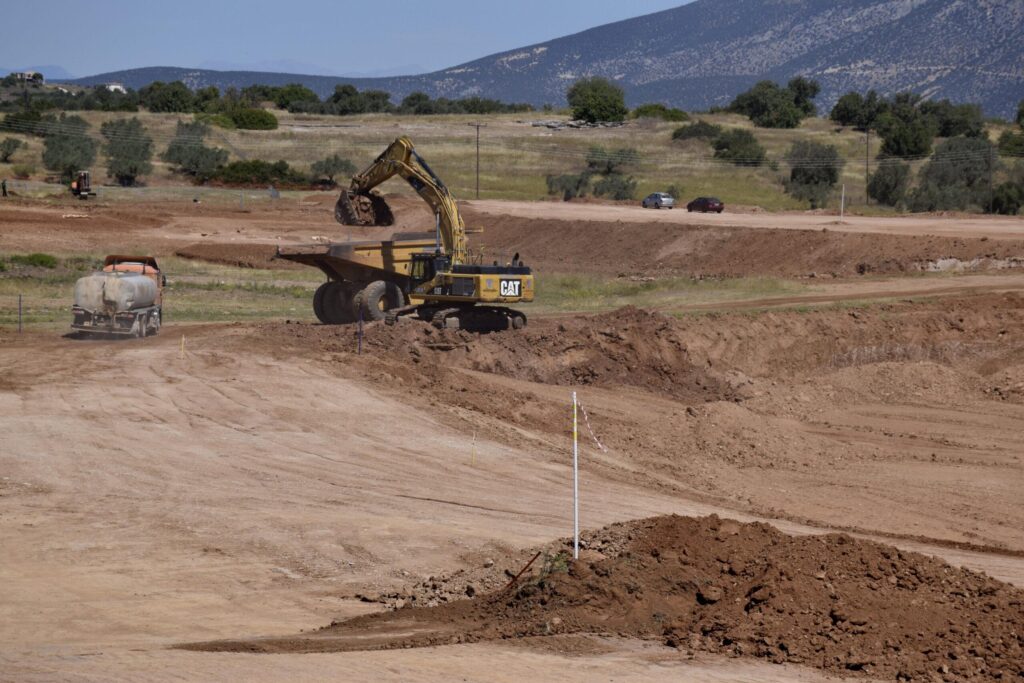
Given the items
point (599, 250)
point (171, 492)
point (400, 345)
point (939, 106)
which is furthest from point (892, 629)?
point (939, 106)

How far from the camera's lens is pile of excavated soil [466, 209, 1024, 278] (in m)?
45.2

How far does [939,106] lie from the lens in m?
114

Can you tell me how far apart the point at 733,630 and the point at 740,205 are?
65.0 meters

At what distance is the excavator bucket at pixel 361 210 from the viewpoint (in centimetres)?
2959

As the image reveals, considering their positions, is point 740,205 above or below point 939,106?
below

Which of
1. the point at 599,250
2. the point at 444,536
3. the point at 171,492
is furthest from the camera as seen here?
the point at 599,250

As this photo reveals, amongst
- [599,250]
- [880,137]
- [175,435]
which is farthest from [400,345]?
[880,137]

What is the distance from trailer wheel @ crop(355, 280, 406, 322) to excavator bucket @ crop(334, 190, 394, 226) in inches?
56.9

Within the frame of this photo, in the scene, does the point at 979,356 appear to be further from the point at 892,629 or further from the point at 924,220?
the point at 924,220

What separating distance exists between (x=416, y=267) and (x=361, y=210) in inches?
69.1

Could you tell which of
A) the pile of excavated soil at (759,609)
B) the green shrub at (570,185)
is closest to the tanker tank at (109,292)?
the pile of excavated soil at (759,609)

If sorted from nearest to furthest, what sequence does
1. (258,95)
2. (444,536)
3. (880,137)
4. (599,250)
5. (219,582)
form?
(219,582) < (444,536) < (599,250) < (880,137) < (258,95)

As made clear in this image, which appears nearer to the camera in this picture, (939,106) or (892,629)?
(892,629)

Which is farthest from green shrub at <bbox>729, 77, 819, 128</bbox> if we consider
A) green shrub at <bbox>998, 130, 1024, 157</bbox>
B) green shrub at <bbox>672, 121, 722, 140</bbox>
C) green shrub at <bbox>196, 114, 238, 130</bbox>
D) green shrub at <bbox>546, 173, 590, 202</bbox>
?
green shrub at <bbox>196, 114, 238, 130</bbox>
